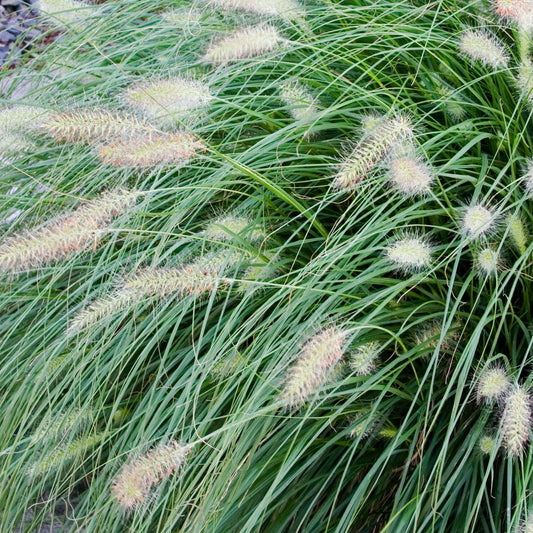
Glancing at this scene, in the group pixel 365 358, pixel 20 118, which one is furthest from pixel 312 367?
pixel 20 118

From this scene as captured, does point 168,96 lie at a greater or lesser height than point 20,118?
greater

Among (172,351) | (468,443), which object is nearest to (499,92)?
(468,443)

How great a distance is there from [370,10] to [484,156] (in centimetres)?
78

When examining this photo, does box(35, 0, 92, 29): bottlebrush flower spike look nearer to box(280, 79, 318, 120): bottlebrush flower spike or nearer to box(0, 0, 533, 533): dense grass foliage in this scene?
box(0, 0, 533, 533): dense grass foliage

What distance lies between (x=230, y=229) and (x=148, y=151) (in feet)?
1.77

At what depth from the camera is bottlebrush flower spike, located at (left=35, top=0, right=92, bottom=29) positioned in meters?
2.77

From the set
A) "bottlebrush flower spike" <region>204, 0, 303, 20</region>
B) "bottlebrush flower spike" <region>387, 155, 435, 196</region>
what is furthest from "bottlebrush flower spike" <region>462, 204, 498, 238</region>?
"bottlebrush flower spike" <region>204, 0, 303, 20</region>

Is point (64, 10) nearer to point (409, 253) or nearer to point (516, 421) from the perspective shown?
point (409, 253)

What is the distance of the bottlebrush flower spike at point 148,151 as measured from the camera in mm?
1632

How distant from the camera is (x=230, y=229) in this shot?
6.98ft

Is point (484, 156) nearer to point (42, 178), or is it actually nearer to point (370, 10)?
point (370, 10)

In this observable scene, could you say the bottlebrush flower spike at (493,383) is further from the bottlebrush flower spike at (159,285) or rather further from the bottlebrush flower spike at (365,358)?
the bottlebrush flower spike at (159,285)

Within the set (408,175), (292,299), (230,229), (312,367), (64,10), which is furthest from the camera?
(64,10)

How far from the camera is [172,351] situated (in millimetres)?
2318
